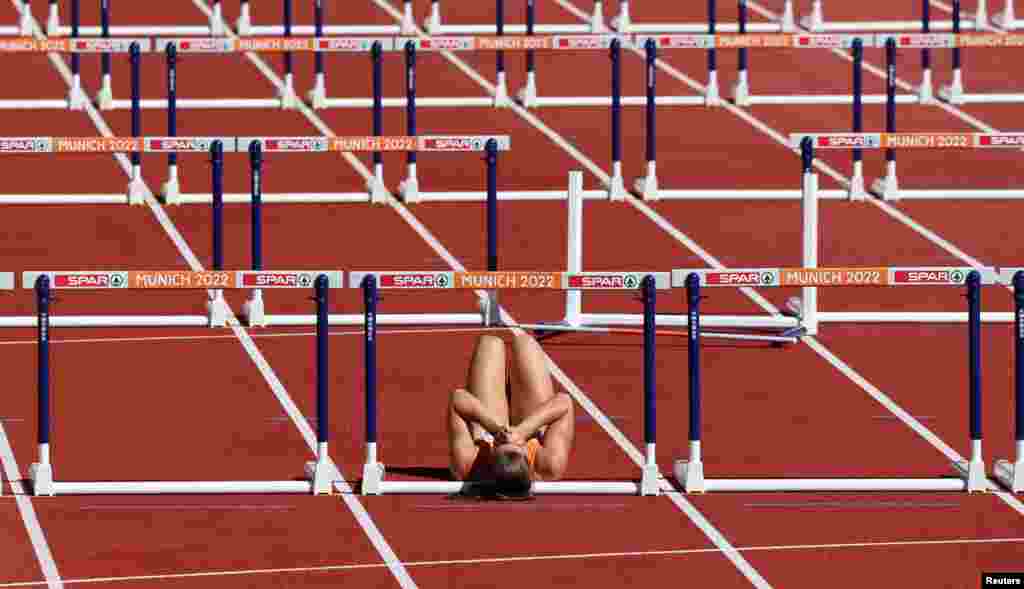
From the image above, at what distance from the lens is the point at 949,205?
2627 cm

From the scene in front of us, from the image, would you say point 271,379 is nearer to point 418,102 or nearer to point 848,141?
point 848,141

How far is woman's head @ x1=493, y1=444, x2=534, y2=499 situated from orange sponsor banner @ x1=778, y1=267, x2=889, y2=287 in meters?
2.03

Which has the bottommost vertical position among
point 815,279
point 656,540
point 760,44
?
point 656,540

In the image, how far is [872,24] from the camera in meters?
31.4

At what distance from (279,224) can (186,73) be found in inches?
204

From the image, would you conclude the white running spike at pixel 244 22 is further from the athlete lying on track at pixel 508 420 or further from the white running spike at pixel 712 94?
the athlete lying on track at pixel 508 420

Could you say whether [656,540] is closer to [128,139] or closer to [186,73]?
[128,139]

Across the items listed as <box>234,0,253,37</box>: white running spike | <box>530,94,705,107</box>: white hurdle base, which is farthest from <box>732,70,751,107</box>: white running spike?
<box>234,0,253,37</box>: white running spike

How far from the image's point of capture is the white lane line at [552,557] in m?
17.3

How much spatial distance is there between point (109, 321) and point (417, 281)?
419 centimetres

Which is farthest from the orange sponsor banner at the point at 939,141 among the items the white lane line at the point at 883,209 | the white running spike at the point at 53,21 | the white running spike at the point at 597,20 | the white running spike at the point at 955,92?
the white running spike at the point at 53,21

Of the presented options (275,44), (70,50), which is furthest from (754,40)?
(70,50)

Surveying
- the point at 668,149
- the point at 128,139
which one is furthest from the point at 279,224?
the point at 668,149

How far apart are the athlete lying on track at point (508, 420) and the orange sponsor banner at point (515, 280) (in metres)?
0.53
